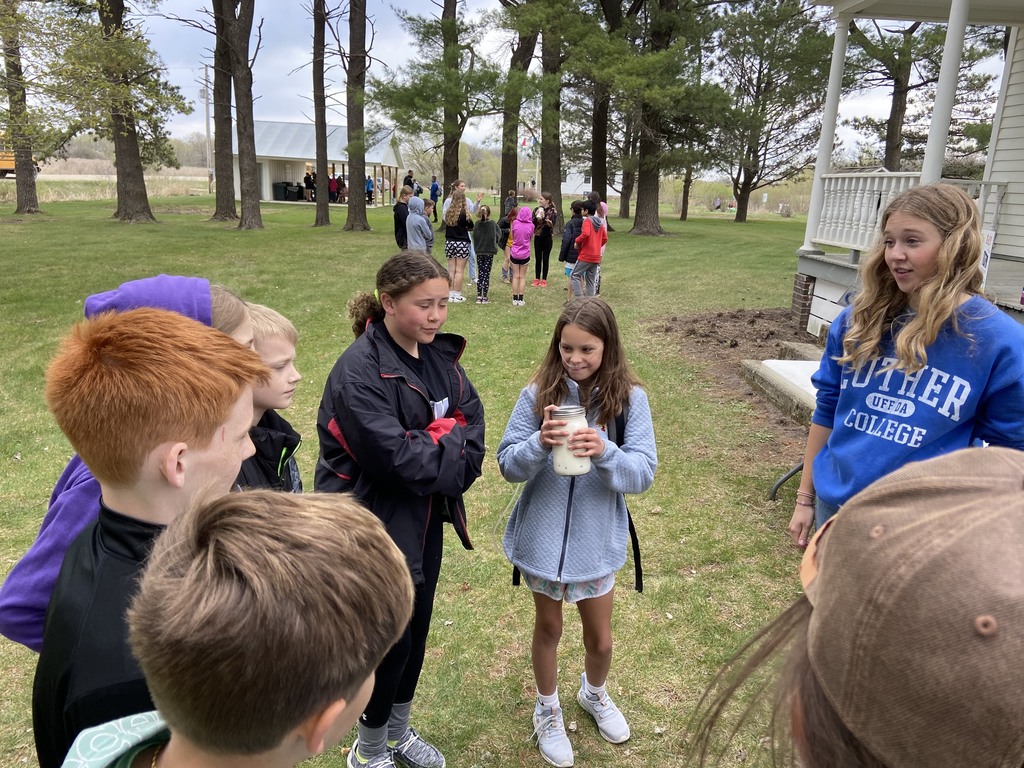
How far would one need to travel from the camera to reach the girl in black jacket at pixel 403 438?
2.14 metres

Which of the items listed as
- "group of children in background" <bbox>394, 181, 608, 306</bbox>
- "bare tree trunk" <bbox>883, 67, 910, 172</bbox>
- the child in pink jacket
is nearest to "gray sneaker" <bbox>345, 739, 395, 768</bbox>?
"group of children in background" <bbox>394, 181, 608, 306</bbox>

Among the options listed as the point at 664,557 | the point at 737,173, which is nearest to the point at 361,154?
the point at 664,557

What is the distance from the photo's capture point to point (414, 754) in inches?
101

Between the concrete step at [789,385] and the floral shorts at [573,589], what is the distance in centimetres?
339

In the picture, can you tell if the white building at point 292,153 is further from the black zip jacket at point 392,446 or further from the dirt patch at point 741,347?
the black zip jacket at point 392,446

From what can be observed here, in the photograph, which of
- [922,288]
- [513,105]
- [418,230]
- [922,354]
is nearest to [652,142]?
[513,105]

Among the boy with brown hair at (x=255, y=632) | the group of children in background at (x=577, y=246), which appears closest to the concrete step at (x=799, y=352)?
the group of children in background at (x=577, y=246)

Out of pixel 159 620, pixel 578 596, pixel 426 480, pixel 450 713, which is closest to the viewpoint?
pixel 159 620

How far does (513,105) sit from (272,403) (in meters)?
18.4

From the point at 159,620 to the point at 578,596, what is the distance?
66.1 inches

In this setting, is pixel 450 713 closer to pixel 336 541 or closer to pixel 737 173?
pixel 336 541

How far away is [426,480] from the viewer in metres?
2.14

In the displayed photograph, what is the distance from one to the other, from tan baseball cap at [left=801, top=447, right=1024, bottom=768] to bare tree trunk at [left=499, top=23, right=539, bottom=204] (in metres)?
19.3

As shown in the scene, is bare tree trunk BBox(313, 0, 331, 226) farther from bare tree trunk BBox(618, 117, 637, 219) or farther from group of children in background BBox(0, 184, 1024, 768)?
group of children in background BBox(0, 184, 1024, 768)
